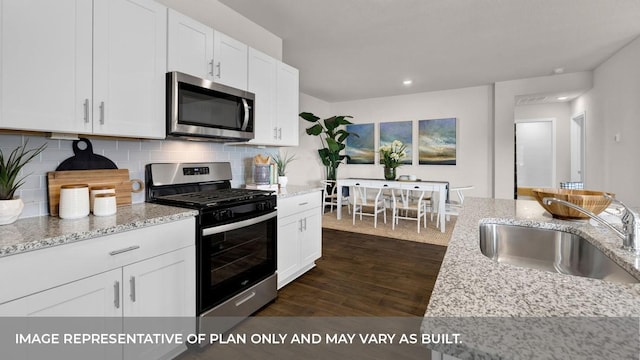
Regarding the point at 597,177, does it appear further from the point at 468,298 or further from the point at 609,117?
the point at 468,298

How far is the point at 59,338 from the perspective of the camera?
1.21m

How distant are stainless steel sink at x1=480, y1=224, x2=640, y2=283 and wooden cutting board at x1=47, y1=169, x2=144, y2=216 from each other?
84.7 inches

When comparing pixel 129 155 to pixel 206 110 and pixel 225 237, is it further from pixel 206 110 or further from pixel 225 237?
pixel 225 237

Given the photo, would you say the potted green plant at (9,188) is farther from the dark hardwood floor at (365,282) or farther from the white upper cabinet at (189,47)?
the dark hardwood floor at (365,282)

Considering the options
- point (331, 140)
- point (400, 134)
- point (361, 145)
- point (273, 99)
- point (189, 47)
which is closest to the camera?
point (189, 47)

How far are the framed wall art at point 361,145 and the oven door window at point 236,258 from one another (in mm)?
4781

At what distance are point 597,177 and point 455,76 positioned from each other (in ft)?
8.61

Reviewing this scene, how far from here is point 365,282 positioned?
9.14 ft

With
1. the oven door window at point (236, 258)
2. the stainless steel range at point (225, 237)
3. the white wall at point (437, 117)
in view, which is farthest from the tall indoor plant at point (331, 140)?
the oven door window at point (236, 258)

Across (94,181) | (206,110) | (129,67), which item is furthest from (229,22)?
(94,181)

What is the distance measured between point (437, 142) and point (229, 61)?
4.78 metres

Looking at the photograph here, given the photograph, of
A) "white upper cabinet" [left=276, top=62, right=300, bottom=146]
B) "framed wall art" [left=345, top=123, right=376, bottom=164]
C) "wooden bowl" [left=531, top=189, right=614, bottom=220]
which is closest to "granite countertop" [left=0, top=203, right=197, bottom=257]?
"white upper cabinet" [left=276, top=62, right=300, bottom=146]

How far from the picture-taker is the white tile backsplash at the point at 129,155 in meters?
1.58

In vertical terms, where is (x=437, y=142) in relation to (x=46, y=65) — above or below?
above
